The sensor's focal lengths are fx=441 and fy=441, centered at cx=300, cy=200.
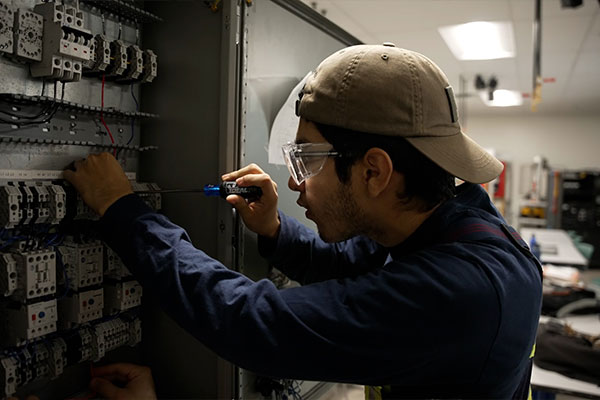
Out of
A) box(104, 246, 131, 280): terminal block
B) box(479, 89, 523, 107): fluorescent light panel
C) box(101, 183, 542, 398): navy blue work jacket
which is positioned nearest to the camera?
box(101, 183, 542, 398): navy blue work jacket

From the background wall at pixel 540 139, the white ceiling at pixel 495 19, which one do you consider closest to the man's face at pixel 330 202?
the white ceiling at pixel 495 19

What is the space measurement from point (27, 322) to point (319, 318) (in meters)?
0.65

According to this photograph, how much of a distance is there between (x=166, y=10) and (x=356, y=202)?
2.67ft

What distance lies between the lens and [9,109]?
3.20 ft

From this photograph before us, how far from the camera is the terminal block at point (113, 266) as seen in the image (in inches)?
44.9

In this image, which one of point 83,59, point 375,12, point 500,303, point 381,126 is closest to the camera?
point 500,303

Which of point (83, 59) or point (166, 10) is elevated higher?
point (166, 10)

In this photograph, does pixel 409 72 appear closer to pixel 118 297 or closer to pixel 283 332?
pixel 283 332

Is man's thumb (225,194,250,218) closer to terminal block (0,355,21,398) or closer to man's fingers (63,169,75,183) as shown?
man's fingers (63,169,75,183)

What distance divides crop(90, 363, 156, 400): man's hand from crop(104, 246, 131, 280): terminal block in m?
0.28

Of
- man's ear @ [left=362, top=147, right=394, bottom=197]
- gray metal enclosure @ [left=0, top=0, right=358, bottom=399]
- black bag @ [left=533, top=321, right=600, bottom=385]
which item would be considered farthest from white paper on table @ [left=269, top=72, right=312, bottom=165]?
black bag @ [left=533, top=321, right=600, bottom=385]

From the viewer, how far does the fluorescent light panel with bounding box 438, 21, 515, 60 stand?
3.52 m

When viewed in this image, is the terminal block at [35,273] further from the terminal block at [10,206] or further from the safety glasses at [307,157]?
the safety glasses at [307,157]

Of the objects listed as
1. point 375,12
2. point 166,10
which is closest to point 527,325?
point 166,10
